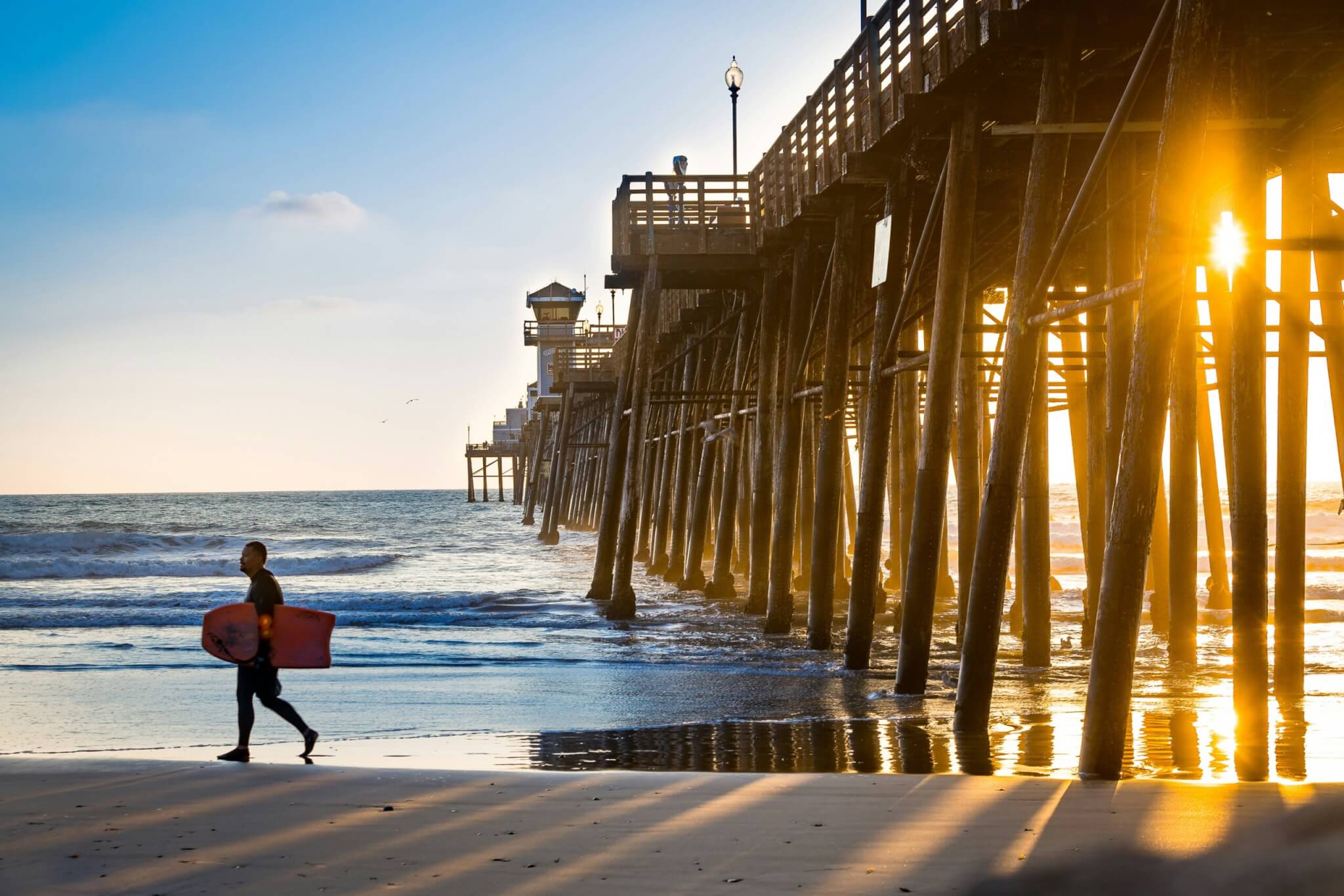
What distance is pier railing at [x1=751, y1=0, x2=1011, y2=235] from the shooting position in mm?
8266


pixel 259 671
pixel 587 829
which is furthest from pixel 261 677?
pixel 587 829

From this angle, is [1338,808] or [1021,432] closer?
[1338,808]

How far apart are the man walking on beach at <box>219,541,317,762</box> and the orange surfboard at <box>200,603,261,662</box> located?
0.04 meters

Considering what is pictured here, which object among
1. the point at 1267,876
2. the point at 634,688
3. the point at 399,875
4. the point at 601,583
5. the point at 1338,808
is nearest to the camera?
the point at 1267,876

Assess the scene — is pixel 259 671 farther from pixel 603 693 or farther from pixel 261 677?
pixel 603 693

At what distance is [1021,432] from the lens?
6965mm

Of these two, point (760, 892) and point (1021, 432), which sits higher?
point (1021, 432)

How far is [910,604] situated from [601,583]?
9866 millimetres

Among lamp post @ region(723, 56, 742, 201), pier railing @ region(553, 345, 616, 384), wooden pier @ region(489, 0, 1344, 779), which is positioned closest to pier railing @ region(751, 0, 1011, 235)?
wooden pier @ region(489, 0, 1344, 779)

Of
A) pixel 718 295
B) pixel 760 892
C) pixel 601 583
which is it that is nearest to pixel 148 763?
pixel 760 892

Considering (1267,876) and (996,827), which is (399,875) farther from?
(1267,876)

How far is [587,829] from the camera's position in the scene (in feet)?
17.3

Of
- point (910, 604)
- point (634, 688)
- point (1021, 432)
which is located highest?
point (1021, 432)

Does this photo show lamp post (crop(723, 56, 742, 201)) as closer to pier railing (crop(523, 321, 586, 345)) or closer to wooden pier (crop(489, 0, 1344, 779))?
wooden pier (crop(489, 0, 1344, 779))
